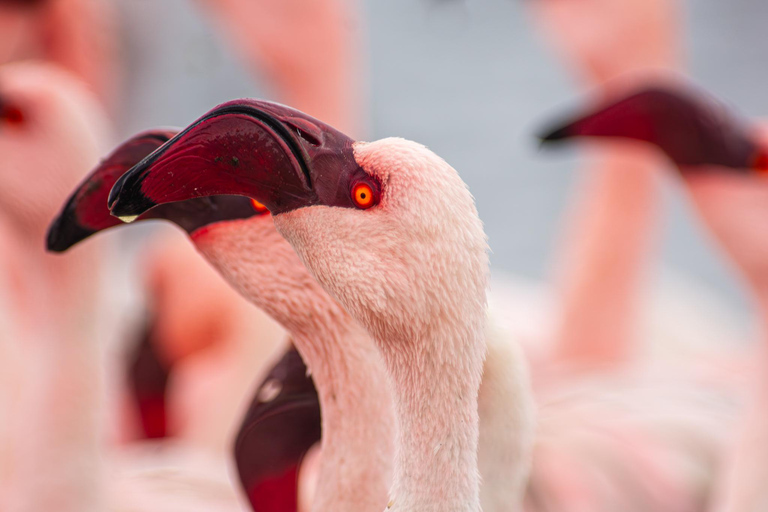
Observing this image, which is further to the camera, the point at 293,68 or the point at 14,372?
the point at 293,68

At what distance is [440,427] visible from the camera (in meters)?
0.72

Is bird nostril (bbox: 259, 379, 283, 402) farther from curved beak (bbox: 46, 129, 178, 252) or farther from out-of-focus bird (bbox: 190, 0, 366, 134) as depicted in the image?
out-of-focus bird (bbox: 190, 0, 366, 134)

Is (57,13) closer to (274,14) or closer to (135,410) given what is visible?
(274,14)

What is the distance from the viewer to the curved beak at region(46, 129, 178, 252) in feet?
2.95

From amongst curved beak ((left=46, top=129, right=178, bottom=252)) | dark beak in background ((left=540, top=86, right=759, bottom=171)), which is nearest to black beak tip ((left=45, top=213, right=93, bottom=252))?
curved beak ((left=46, top=129, right=178, bottom=252))

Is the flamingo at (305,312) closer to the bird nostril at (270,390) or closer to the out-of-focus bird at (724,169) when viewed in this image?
the bird nostril at (270,390)

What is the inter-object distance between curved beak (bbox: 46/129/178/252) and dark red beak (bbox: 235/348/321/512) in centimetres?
26

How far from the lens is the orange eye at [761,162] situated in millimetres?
1390

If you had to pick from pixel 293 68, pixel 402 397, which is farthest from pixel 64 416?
pixel 293 68

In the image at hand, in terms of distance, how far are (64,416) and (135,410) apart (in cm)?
130

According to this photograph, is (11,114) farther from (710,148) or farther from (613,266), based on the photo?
(613,266)

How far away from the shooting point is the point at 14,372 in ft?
5.63

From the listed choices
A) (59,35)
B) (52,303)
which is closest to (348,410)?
(52,303)

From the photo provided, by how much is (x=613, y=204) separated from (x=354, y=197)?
190cm
